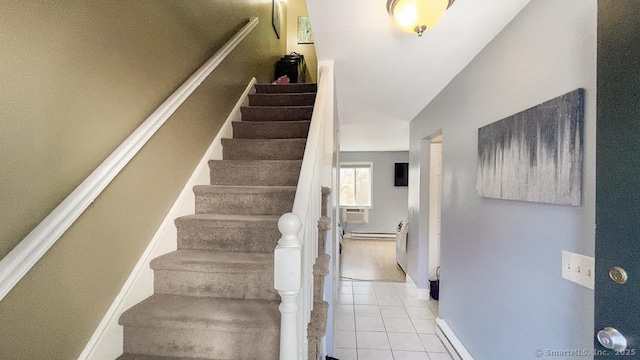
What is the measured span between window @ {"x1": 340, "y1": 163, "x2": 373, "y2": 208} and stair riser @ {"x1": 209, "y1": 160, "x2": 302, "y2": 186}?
5.49 meters

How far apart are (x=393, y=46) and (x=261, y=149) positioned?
4.06 ft

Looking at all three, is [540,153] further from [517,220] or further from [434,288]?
[434,288]

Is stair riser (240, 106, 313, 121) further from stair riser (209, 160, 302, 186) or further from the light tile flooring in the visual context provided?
the light tile flooring

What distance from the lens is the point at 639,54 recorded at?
70cm

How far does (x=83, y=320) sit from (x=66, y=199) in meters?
0.50

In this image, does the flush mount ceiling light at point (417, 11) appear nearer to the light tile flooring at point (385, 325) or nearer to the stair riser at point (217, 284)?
the stair riser at point (217, 284)

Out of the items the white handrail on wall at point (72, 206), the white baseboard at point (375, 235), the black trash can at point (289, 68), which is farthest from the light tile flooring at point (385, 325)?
the white baseboard at point (375, 235)

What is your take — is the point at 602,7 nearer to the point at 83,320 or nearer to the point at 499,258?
the point at 499,258

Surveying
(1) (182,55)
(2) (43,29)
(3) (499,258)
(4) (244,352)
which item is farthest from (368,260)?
(2) (43,29)

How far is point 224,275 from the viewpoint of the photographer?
134cm

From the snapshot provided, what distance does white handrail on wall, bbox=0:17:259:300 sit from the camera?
0.76 m

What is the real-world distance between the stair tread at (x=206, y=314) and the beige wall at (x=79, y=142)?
16 centimetres

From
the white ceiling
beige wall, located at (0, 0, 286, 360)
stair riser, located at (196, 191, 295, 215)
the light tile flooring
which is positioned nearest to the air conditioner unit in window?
the light tile flooring

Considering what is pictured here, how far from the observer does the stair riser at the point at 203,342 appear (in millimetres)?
1103
